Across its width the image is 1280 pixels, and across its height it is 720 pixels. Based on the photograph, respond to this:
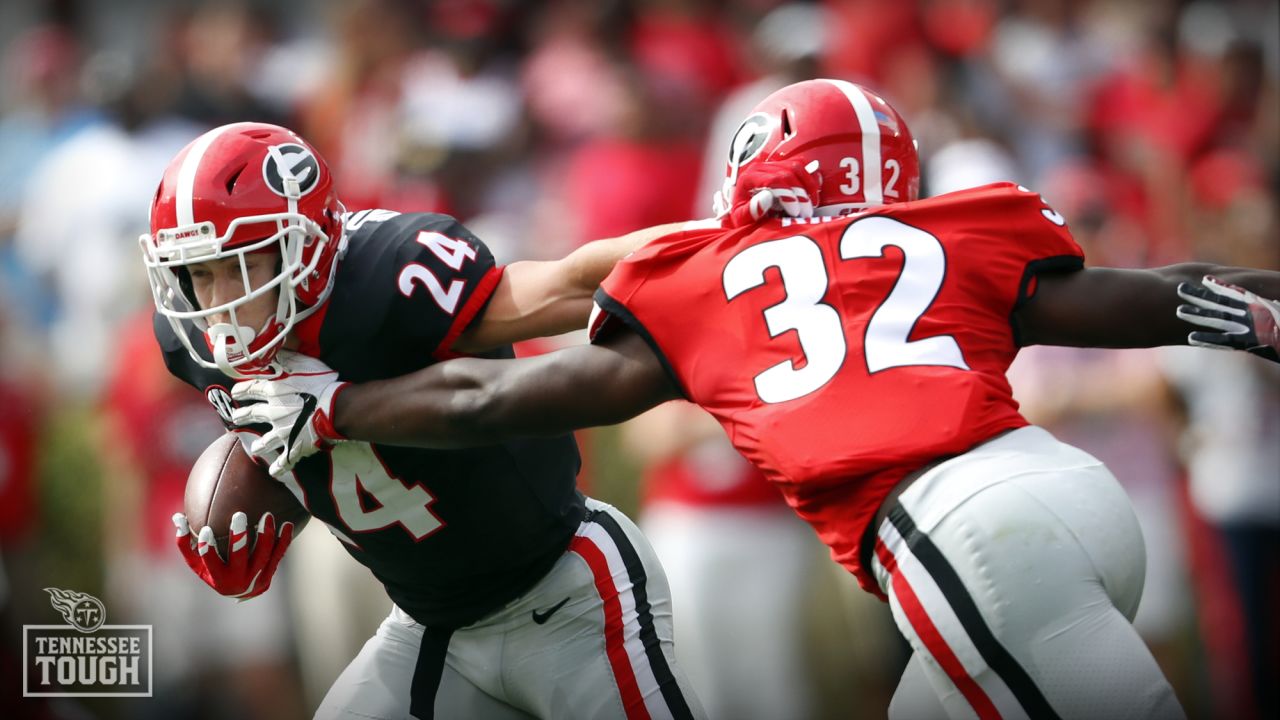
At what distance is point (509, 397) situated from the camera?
10.5ft

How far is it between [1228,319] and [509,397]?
1.55m

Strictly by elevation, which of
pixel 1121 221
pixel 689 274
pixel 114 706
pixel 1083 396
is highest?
pixel 689 274

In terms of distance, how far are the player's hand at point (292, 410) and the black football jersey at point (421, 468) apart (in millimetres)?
71

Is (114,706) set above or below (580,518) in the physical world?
below

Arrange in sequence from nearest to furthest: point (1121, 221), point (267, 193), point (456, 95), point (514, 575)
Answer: point (267, 193) < point (514, 575) < point (1121, 221) < point (456, 95)

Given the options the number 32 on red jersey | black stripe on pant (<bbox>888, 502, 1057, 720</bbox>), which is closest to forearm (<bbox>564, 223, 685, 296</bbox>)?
the number 32 on red jersey

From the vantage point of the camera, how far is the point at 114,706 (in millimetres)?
6402

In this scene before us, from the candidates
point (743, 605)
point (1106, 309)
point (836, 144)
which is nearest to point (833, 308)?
point (836, 144)

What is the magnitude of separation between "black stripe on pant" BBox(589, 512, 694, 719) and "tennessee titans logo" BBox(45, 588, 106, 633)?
151 cm

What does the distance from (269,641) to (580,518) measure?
343 cm

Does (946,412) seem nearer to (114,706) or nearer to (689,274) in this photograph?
(689,274)

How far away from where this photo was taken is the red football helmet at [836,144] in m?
3.32

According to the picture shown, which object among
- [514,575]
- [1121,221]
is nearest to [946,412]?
[514,575]

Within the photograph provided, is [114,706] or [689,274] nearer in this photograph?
[689,274]
